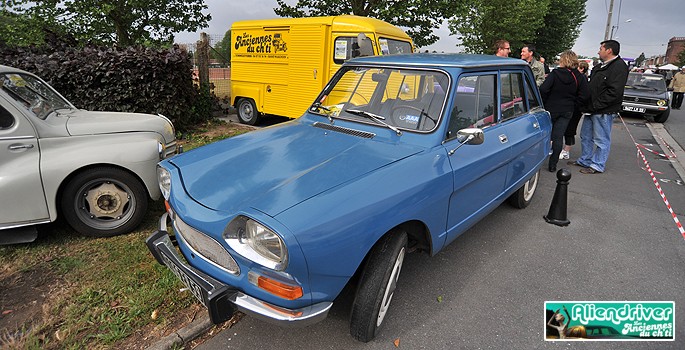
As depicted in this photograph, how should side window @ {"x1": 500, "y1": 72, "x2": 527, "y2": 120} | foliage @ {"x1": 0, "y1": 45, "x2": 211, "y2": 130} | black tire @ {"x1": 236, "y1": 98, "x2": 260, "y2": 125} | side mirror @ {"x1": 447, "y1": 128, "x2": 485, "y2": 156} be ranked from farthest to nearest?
black tire @ {"x1": 236, "y1": 98, "x2": 260, "y2": 125}
foliage @ {"x1": 0, "y1": 45, "x2": 211, "y2": 130}
side window @ {"x1": 500, "y1": 72, "x2": 527, "y2": 120}
side mirror @ {"x1": 447, "y1": 128, "x2": 485, "y2": 156}

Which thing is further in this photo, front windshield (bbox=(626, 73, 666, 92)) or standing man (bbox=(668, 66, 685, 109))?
standing man (bbox=(668, 66, 685, 109))

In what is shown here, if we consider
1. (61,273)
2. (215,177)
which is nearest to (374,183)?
(215,177)

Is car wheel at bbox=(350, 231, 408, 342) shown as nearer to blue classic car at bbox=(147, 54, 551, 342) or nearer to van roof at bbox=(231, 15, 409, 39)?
blue classic car at bbox=(147, 54, 551, 342)

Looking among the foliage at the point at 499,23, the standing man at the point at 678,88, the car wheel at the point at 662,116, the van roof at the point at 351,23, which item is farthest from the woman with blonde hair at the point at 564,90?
the foliage at the point at 499,23

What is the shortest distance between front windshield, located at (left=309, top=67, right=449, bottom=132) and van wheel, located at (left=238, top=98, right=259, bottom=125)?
6053 millimetres

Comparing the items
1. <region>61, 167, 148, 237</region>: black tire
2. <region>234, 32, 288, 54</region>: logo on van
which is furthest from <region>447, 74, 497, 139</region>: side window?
<region>234, 32, 288, 54</region>: logo on van

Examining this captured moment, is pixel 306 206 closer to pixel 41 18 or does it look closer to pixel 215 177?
pixel 215 177

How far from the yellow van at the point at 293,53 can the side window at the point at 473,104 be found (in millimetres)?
4185

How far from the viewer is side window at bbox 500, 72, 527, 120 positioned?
3.79 m

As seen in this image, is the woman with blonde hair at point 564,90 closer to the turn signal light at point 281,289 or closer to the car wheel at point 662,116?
the turn signal light at point 281,289

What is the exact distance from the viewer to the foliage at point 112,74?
671 cm

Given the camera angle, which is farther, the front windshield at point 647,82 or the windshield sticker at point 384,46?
the front windshield at point 647,82

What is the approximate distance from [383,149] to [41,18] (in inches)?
472

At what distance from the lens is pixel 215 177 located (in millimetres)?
2414
